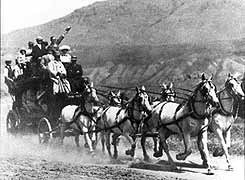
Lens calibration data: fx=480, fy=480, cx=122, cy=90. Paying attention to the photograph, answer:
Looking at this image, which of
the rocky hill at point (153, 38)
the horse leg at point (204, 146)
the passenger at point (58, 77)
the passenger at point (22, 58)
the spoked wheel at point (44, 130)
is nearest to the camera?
the horse leg at point (204, 146)

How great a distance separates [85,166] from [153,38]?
381 inches

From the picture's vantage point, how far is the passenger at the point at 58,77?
1138 centimetres

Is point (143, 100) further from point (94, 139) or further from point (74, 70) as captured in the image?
point (74, 70)

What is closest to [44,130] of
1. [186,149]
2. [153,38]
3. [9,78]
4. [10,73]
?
[9,78]

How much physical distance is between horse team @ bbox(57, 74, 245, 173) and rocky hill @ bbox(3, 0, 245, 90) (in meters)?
4.34

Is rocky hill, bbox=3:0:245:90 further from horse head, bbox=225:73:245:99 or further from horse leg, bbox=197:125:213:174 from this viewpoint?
horse leg, bbox=197:125:213:174

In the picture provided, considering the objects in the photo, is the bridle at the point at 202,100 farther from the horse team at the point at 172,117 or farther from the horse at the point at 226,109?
the horse at the point at 226,109

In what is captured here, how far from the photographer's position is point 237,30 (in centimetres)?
1356

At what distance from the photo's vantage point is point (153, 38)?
17.9 meters

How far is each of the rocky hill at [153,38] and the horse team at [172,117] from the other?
14.2ft

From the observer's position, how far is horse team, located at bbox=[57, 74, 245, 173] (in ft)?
28.1

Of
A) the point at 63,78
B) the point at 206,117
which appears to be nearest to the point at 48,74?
the point at 63,78

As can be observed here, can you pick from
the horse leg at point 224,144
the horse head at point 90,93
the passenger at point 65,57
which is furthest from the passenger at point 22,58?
the horse leg at point 224,144

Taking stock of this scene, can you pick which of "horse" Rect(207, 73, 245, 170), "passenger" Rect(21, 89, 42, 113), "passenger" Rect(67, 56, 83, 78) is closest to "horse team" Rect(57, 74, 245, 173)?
"horse" Rect(207, 73, 245, 170)
